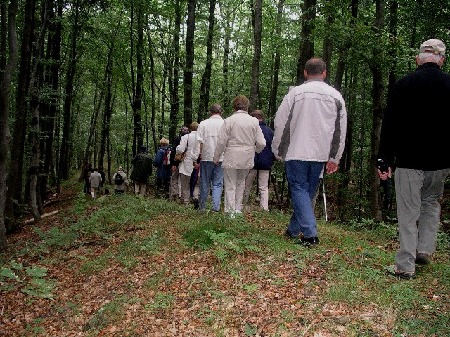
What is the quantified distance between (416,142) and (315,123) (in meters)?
1.47

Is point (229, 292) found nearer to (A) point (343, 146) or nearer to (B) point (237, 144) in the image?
(A) point (343, 146)

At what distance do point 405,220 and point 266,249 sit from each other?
192 cm

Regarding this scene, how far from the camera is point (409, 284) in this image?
16.0 ft

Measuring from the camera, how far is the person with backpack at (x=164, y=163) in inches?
591

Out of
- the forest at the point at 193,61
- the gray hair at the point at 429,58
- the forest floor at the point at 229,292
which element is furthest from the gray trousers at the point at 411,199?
the forest at the point at 193,61

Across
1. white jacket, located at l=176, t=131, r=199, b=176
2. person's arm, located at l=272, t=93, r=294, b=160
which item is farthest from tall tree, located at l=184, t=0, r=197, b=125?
person's arm, located at l=272, t=93, r=294, b=160

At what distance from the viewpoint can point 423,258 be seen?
5.45m

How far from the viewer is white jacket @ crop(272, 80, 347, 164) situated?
608 centimetres

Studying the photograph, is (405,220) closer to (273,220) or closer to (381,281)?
(381,281)

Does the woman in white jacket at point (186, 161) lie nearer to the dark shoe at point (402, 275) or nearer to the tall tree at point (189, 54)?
the tall tree at point (189, 54)

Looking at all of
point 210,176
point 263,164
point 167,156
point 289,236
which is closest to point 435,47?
point 289,236

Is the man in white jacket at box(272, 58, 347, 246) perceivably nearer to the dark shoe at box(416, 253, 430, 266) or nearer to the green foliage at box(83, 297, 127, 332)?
the dark shoe at box(416, 253, 430, 266)

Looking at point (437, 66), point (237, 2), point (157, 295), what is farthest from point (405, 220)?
point (237, 2)

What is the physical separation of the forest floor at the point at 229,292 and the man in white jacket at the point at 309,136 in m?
0.69
